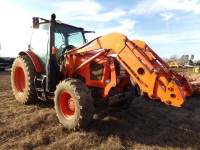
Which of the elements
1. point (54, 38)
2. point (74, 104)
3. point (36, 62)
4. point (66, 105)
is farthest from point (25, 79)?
point (74, 104)

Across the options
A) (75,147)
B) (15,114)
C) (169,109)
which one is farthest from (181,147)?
(15,114)

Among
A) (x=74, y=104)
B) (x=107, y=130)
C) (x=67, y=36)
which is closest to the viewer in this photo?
(x=107, y=130)

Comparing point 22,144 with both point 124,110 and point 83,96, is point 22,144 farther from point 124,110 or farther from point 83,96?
point 124,110

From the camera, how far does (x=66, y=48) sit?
4988 mm

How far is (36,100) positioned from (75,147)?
286 cm

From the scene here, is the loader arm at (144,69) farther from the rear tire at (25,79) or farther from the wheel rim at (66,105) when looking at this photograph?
the rear tire at (25,79)

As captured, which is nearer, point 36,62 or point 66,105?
point 66,105

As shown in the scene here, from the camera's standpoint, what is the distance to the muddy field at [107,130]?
323 cm

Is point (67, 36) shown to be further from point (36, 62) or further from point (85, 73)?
point (85, 73)

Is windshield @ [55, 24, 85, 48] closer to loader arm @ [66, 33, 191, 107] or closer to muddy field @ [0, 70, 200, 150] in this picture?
loader arm @ [66, 33, 191, 107]

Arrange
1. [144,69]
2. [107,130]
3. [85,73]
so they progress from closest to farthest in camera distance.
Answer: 1. [144,69]
2. [107,130]
3. [85,73]

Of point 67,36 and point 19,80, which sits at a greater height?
point 67,36

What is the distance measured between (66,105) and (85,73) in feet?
3.05

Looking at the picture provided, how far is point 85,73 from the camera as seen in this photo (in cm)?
455
